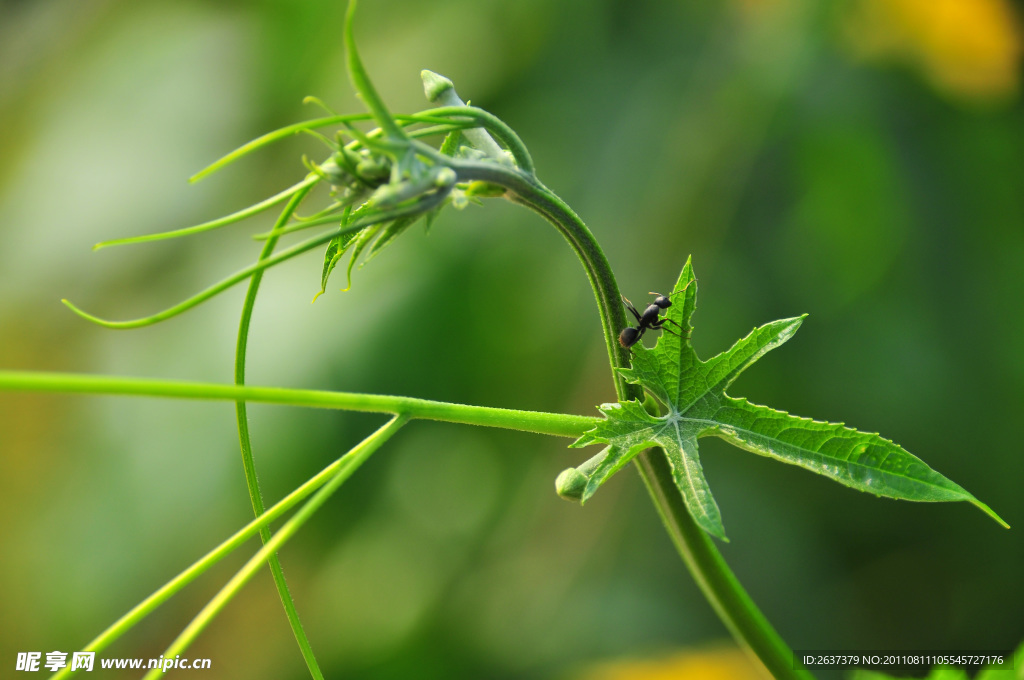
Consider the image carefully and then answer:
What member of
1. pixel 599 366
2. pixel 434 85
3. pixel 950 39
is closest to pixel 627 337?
pixel 434 85

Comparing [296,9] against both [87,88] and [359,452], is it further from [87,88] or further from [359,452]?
[359,452]

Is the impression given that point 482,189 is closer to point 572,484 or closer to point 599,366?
point 572,484

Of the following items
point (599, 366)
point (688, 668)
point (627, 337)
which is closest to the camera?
point (627, 337)

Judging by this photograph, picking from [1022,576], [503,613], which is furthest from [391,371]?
[1022,576]

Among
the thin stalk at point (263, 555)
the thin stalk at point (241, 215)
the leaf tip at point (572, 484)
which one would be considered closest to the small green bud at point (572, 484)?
the leaf tip at point (572, 484)

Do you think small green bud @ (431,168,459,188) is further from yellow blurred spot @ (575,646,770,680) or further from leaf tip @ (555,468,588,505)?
yellow blurred spot @ (575,646,770,680)

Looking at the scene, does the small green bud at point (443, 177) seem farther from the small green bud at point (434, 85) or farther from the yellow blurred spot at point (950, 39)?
the yellow blurred spot at point (950, 39)
